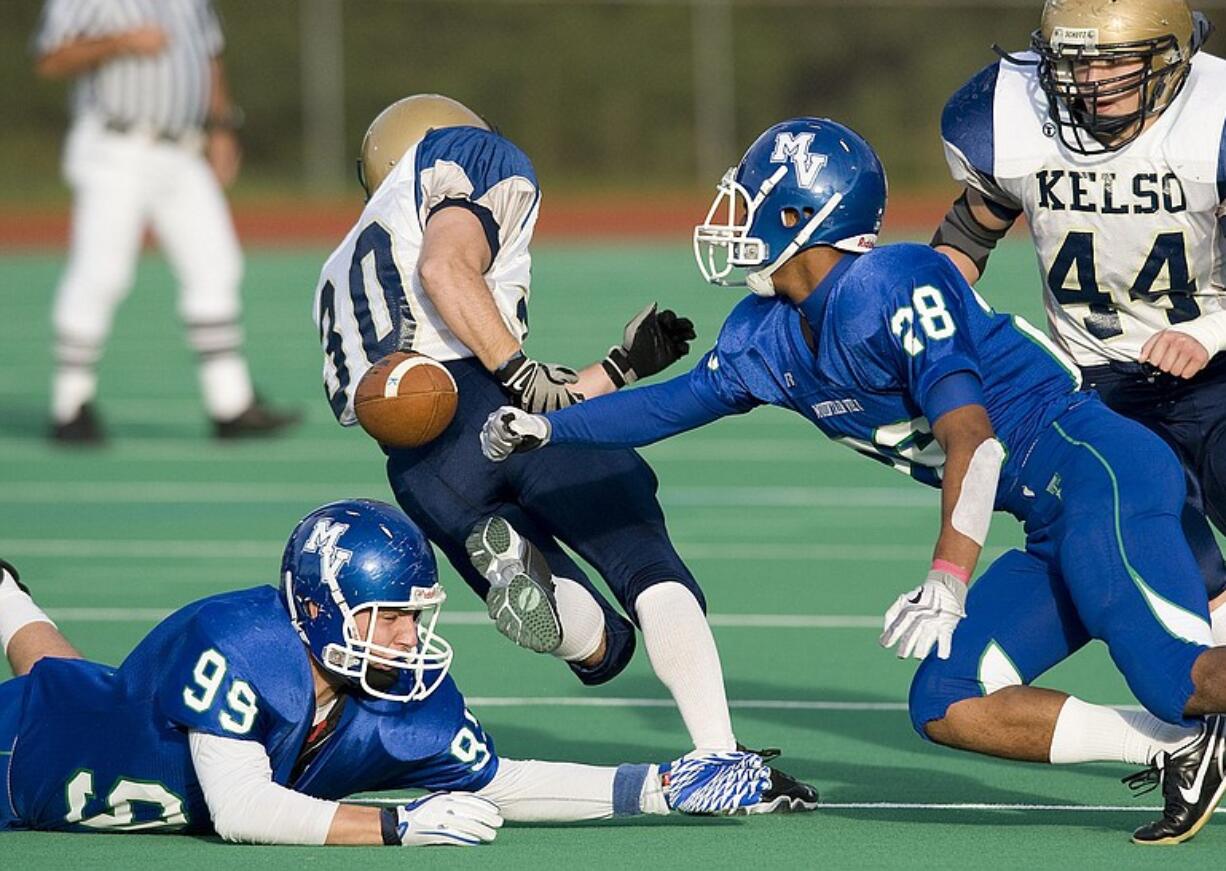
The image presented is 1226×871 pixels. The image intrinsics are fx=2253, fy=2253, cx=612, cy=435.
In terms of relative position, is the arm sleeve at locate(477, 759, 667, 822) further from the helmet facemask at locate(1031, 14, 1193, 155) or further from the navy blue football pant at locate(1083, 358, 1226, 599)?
the helmet facemask at locate(1031, 14, 1193, 155)

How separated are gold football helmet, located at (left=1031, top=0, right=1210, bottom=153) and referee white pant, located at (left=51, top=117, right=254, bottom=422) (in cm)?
626

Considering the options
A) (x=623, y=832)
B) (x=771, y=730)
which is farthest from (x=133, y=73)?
(x=623, y=832)

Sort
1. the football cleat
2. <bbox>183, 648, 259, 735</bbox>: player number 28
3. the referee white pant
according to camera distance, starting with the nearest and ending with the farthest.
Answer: <bbox>183, 648, 259, 735</bbox>: player number 28 → the football cleat → the referee white pant

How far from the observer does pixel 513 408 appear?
4934 mm

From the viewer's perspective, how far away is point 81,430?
10891 millimetres

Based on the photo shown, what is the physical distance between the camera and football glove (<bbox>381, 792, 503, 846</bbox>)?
437 centimetres

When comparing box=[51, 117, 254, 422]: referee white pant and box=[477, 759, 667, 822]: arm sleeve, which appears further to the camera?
box=[51, 117, 254, 422]: referee white pant

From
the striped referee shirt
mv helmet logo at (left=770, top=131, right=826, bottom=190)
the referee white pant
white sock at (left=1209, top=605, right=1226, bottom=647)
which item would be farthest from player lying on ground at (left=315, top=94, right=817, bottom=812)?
the striped referee shirt

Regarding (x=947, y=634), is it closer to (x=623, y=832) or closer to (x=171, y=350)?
(x=623, y=832)

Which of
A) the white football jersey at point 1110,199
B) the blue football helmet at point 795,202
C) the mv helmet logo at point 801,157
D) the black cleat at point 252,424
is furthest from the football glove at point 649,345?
the black cleat at point 252,424

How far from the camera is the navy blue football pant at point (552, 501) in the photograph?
5.07 metres

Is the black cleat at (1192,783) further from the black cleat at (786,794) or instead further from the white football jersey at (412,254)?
the white football jersey at (412,254)

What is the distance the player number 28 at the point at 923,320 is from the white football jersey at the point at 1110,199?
0.77m

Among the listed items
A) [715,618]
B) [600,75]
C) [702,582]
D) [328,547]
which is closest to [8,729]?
[328,547]
